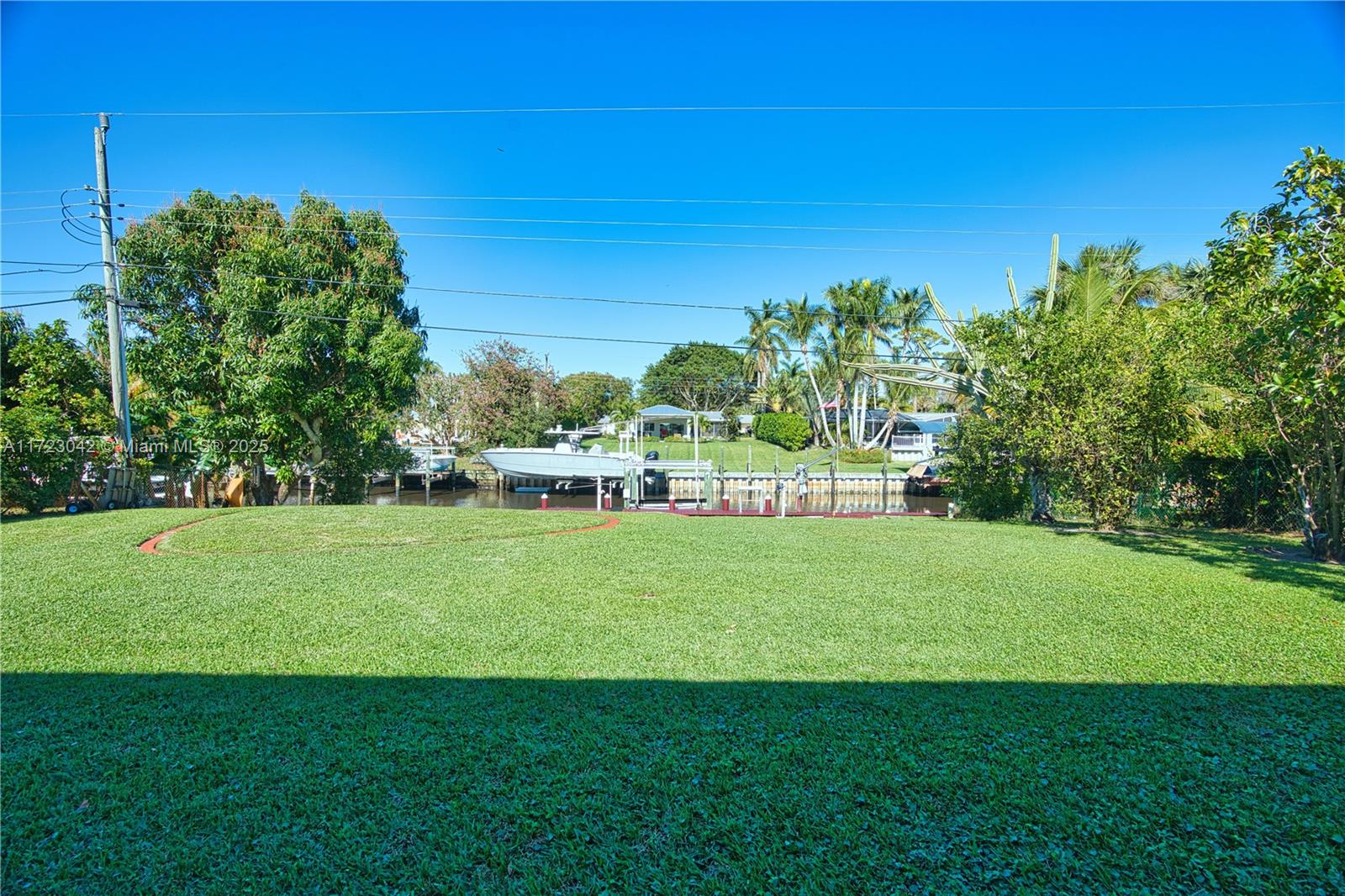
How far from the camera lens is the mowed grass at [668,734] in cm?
220

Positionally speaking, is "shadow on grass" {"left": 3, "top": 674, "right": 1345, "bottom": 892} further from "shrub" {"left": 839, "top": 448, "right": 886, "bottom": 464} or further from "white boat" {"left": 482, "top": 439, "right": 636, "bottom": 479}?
"shrub" {"left": 839, "top": 448, "right": 886, "bottom": 464}

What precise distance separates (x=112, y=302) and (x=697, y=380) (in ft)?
162

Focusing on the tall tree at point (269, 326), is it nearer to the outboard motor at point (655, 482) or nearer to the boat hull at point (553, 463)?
the boat hull at point (553, 463)

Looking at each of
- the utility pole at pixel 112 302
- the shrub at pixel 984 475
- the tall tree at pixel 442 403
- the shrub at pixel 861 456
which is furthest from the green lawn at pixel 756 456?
the utility pole at pixel 112 302

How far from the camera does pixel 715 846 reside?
228 centimetres

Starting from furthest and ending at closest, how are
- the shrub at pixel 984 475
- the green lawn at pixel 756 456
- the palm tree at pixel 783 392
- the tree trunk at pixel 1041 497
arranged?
the palm tree at pixel 783 392
the green lawn at pixel 756 456
the shrub at pixel 984 475
the tree trunk at pixel 1041 497

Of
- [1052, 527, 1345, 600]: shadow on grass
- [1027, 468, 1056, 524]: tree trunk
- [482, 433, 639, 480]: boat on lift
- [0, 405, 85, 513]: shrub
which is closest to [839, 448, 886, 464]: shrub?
[482, 433, 639, 480]: boat on lift

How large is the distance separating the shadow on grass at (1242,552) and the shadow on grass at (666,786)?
3870 millimetres

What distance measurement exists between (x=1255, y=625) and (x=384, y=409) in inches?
580

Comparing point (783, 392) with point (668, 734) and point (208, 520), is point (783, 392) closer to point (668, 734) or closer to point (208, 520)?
point (208, 520)

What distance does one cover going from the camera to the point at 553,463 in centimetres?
2441

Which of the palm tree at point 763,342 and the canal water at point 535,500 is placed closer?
the canal water at point 535,500

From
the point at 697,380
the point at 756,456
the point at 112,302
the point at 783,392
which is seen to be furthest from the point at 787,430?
the point at 112,302

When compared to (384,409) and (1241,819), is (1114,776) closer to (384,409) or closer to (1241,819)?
(1241,819)
